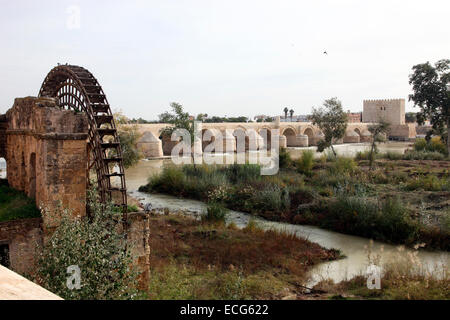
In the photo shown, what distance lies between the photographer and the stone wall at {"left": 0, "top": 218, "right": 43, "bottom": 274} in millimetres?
7426

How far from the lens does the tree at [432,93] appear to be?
24.4 metres

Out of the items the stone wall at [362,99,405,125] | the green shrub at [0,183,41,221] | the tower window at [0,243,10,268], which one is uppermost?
the stone wall at [362,99,405,125]

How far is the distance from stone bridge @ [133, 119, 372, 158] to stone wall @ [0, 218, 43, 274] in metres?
17.5

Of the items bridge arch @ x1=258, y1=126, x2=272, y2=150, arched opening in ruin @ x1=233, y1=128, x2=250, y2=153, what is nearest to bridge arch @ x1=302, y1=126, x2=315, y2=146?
bridge arch @ x1=258, y1=126, x2=272, y2=150

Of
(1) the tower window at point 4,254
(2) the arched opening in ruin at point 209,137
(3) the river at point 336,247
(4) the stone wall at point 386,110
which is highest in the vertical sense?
(4) the stone wall at point 386,110

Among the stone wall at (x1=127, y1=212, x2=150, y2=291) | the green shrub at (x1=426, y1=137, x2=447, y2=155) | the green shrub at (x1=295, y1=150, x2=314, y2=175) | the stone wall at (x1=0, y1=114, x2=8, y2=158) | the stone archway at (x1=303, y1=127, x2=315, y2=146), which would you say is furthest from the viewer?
the stone archway at (x1=303, y1=127, x2=315, y2=146)

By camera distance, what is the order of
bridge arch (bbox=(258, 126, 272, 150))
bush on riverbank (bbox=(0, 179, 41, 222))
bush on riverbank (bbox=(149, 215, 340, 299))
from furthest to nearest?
bridge arch (bbox=(258, 126, 272, 150)), bush on riverbank (bbox=(0, 179, 41, 222)), bush on riverbank (bbox=(149, 215, 340, 299))

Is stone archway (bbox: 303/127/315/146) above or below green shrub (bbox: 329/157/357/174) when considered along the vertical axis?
above

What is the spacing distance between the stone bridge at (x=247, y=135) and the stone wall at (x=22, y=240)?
1749 centimetres

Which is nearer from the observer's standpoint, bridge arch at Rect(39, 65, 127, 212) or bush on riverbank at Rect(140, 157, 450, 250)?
bridge arch at Rect(39, 65, 127, 212)

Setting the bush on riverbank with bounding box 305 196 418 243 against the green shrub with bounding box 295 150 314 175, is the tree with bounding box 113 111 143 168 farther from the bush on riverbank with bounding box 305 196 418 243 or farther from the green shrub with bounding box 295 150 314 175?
the bush on riverbank with bounding box 305 196 418 243

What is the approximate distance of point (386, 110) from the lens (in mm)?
55125

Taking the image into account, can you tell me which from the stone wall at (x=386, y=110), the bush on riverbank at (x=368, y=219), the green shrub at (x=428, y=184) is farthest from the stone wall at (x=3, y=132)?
the stone wall at (x=386, y=110)

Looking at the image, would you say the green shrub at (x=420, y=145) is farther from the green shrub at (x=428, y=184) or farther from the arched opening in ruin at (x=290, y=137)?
the arched opening in ruin at (x=290, y=137)
